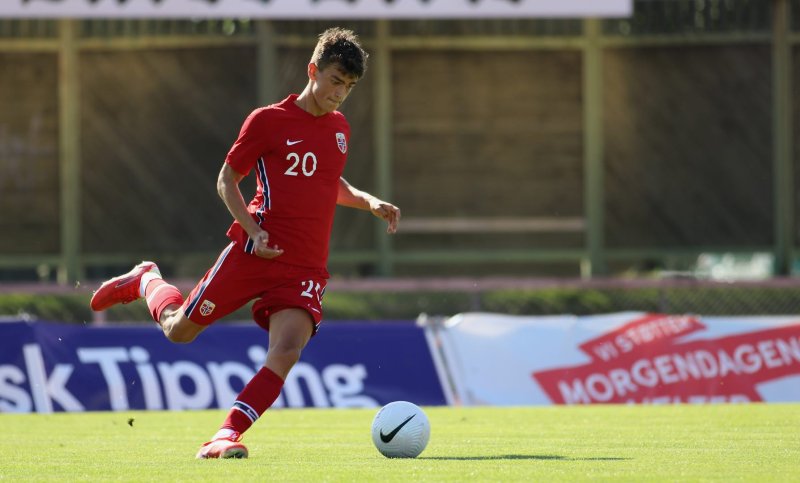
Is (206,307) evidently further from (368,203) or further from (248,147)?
(368,203)

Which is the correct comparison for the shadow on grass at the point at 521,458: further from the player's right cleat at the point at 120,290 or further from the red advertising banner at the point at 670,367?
the red advertising banner at the point at 670,367

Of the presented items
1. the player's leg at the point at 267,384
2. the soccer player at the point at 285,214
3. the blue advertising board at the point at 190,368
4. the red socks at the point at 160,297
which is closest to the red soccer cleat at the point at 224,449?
the player's leg at the point at 267,384

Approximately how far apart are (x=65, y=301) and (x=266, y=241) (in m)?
11.1

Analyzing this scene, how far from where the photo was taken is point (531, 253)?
2039 cm

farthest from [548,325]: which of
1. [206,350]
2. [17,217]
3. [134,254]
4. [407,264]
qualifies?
[17,217]

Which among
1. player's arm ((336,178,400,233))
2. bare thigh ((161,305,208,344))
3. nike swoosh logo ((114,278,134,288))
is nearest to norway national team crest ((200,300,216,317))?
bare thigh ((161,305,208,344))

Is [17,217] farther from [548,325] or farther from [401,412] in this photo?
[401,412]

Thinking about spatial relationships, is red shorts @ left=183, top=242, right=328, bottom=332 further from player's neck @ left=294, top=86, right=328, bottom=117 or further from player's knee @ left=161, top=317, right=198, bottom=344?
player's neck @ left=294, top=86, right=328, bottom=117

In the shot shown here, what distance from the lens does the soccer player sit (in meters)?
8.77

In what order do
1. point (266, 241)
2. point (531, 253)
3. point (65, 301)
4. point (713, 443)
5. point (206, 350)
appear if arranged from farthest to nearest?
point (531, 253), point (65, 301), point (206, 350), point (713, 443), point (266, 241)

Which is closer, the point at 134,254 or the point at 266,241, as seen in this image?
the point at 266,241

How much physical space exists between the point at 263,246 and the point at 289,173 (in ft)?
1.91

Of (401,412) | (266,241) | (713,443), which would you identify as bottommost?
(713,443)

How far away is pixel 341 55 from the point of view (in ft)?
28.7
